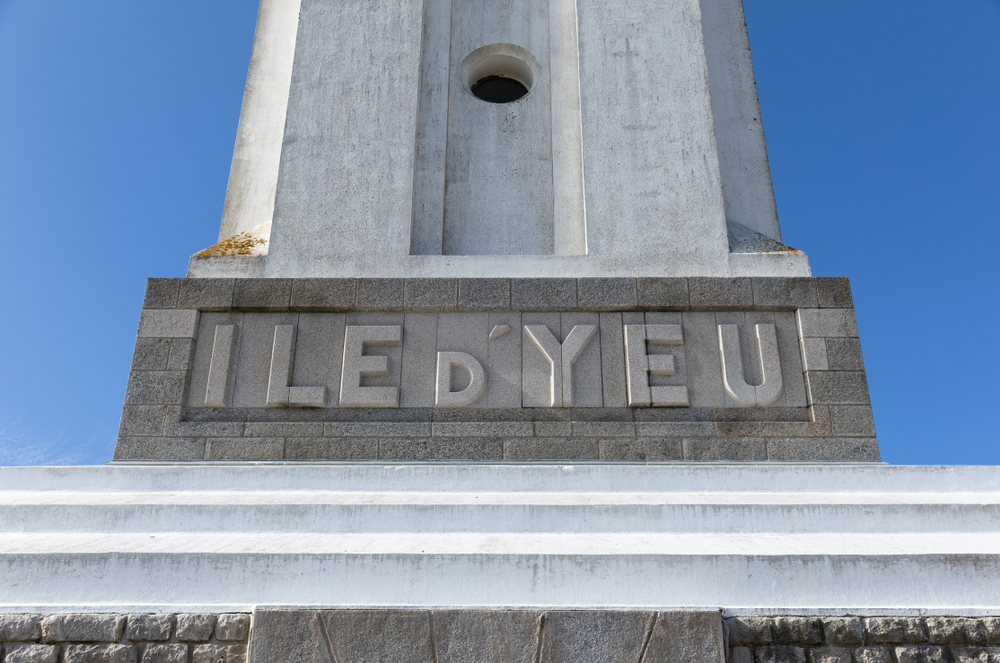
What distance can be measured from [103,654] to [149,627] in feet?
1.04

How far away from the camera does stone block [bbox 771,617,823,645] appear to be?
4.37 metres

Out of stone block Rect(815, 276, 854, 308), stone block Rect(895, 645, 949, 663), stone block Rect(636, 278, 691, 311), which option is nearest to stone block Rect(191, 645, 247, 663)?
stone block Rect(895, 645, 949, 663)

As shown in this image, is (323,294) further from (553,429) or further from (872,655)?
(872,655)

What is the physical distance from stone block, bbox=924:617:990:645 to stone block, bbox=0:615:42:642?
18.9 feet

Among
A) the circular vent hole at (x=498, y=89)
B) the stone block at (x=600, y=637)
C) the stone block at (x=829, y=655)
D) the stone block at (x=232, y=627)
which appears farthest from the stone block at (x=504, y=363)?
the circular vent hole at (x=498, y=89)

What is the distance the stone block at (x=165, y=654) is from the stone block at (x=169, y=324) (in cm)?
392

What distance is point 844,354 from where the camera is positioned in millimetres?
7449

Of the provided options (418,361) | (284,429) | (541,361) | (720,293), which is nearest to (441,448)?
(418,361)

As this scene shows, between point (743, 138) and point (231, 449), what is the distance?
25.4 feet

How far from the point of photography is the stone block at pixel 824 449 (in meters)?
7.02

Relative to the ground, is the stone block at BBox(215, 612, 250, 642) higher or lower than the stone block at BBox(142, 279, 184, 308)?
lower

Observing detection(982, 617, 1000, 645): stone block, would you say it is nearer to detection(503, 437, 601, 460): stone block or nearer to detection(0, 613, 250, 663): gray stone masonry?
detection(503, 437, 601, 460): stone block

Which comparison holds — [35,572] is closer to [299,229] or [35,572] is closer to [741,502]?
[299,229]

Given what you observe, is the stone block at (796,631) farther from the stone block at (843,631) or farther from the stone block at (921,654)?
the stone block at (921,654)
